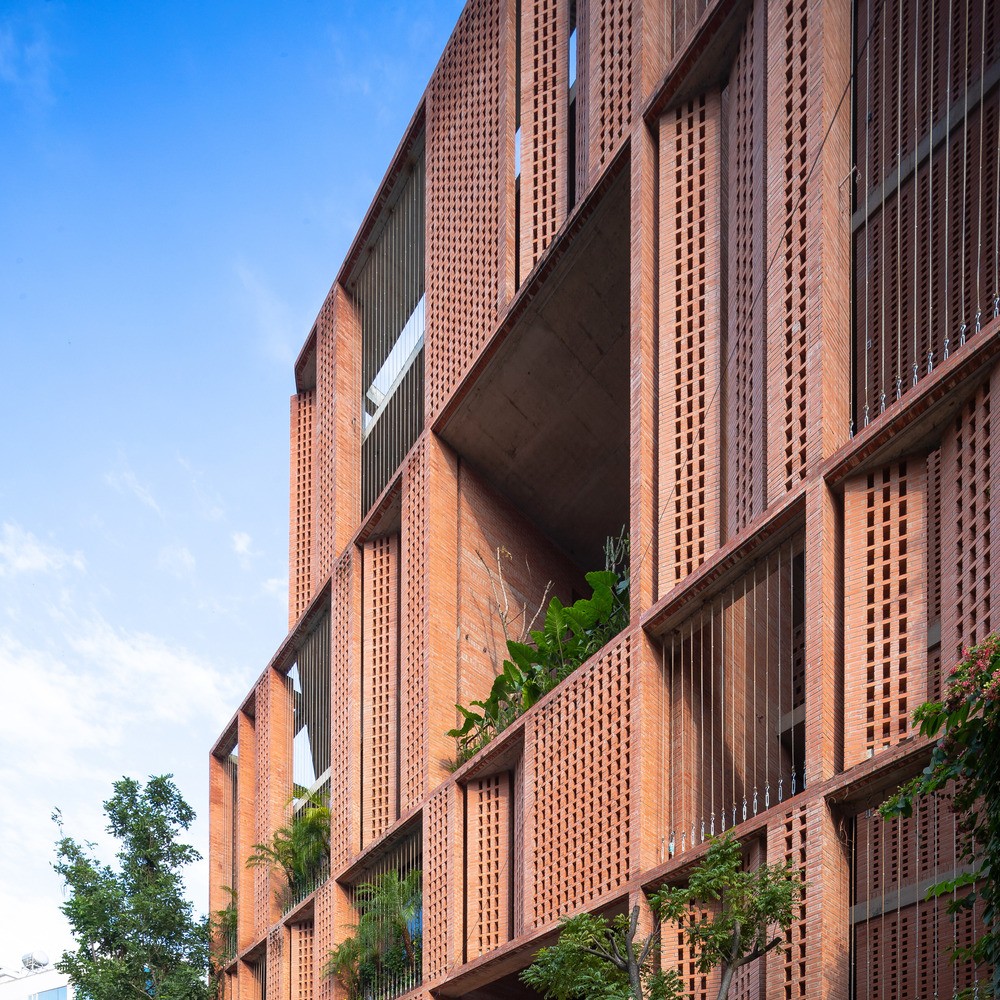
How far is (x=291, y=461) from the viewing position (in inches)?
1277

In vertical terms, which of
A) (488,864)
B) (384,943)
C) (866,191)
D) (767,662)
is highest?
(866,191)

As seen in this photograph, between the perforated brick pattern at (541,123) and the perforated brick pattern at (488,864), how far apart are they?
6.74m

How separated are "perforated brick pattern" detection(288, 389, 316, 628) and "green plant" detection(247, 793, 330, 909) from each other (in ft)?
12.4

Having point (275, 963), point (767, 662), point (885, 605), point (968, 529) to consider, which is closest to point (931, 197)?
point (968, 529)

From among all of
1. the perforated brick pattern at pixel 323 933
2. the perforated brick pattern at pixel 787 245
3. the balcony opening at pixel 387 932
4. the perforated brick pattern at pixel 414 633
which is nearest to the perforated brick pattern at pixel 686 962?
the perforated brick pattern at pixel 787 245

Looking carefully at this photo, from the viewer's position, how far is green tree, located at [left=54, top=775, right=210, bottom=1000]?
109ft

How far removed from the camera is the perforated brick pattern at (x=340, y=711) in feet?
85.9

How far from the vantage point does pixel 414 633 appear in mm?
24172

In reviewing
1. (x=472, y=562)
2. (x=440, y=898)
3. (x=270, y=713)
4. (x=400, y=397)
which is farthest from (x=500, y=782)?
(x=270, y=713)

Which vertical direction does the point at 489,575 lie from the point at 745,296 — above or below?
below

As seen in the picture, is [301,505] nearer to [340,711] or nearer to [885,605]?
[340,711]

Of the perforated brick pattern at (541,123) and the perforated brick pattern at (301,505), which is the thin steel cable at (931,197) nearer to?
the perforated brick pattern at (541,123)

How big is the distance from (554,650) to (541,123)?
23.0ft

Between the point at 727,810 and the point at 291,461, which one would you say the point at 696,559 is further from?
the point at 291,461
